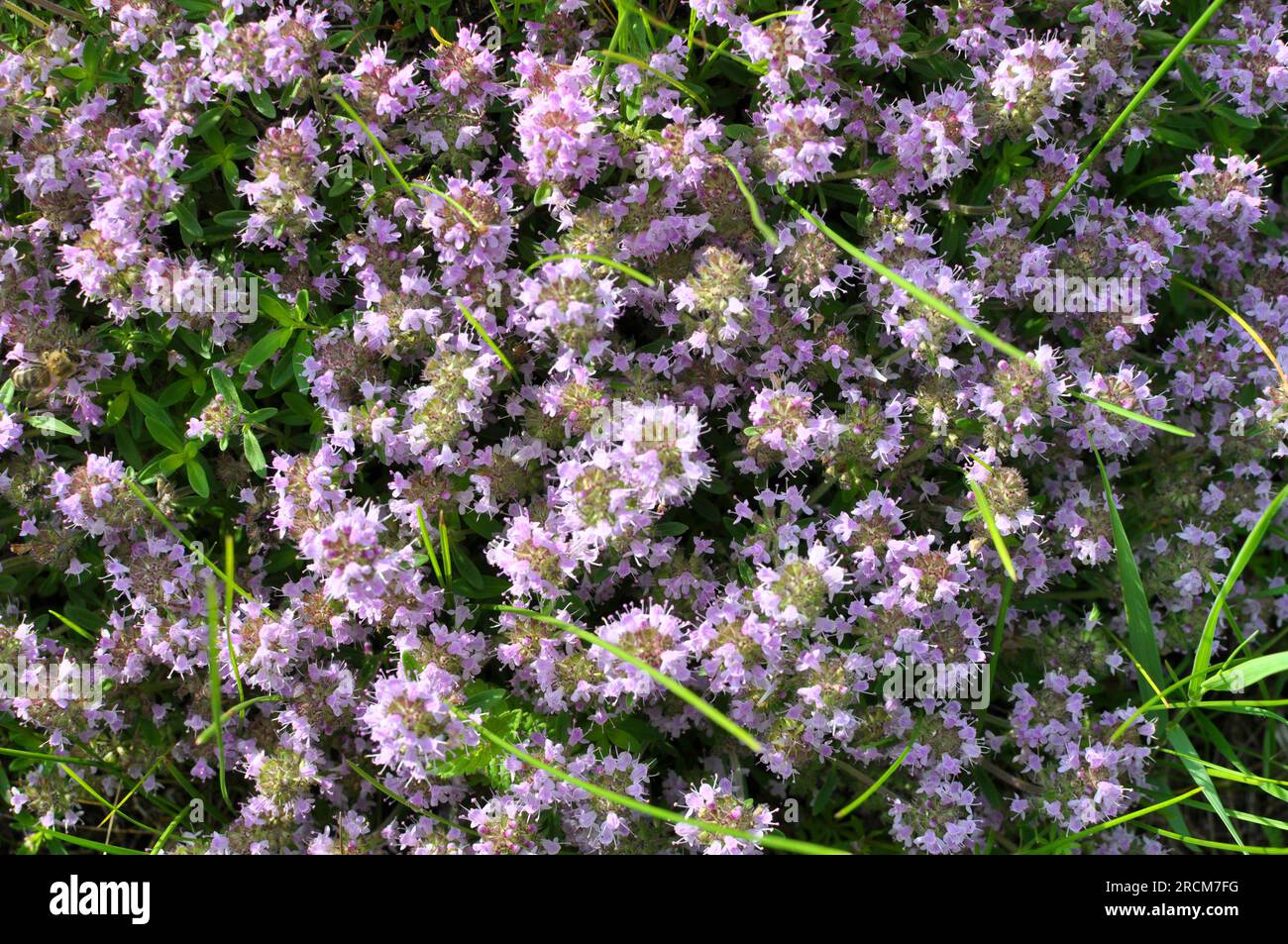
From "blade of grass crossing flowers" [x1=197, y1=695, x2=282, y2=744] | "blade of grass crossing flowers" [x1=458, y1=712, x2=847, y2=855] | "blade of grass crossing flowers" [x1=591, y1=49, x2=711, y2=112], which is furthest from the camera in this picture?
"blade of grass crossing flowers" [x1=591, y1=49, x2=711, y2=112]

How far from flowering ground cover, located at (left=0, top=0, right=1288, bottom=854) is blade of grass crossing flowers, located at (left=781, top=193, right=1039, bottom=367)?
0.13 metres

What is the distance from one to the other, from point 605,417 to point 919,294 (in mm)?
1254

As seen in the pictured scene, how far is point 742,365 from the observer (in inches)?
169

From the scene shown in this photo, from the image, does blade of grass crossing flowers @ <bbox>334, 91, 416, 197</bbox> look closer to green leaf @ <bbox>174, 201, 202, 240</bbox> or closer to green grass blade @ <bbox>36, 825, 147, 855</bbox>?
green leaf @ <bbox>174, 201, 202, 240</bbox>

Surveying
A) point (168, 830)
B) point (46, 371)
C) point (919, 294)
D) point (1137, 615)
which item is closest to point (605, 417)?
point (919, 294)

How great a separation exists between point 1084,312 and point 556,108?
2435 millimetres

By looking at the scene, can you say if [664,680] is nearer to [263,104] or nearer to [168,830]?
[168,830]

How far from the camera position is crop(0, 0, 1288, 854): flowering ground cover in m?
4.00

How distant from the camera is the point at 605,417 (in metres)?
4.00

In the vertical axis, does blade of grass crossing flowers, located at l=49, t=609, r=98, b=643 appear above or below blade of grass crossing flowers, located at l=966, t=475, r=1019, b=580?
below

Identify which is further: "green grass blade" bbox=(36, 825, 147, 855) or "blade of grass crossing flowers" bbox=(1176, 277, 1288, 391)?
"blade of grass crossing flowers" bbox=(1176, 277, 1288, 391)

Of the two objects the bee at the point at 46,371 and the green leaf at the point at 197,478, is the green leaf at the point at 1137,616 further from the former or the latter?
the bee at the point at 46,371

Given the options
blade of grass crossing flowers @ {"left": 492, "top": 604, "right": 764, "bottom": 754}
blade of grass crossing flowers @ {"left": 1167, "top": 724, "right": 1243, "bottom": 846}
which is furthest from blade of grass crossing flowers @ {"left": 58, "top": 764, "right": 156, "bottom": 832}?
blade of grass crossing flowers @ {"left": 1167, "top": 724, "right": 1243, "bottom": 846}

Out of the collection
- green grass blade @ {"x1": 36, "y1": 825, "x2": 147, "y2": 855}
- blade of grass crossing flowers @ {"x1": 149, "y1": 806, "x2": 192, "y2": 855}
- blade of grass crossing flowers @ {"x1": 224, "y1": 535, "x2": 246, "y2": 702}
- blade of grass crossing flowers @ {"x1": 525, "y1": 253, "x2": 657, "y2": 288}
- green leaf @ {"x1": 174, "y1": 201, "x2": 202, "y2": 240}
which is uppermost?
blade of grass crossing flowers @ {"x1": 525, "y1": 253, "x2": 657, "y2": 288}
